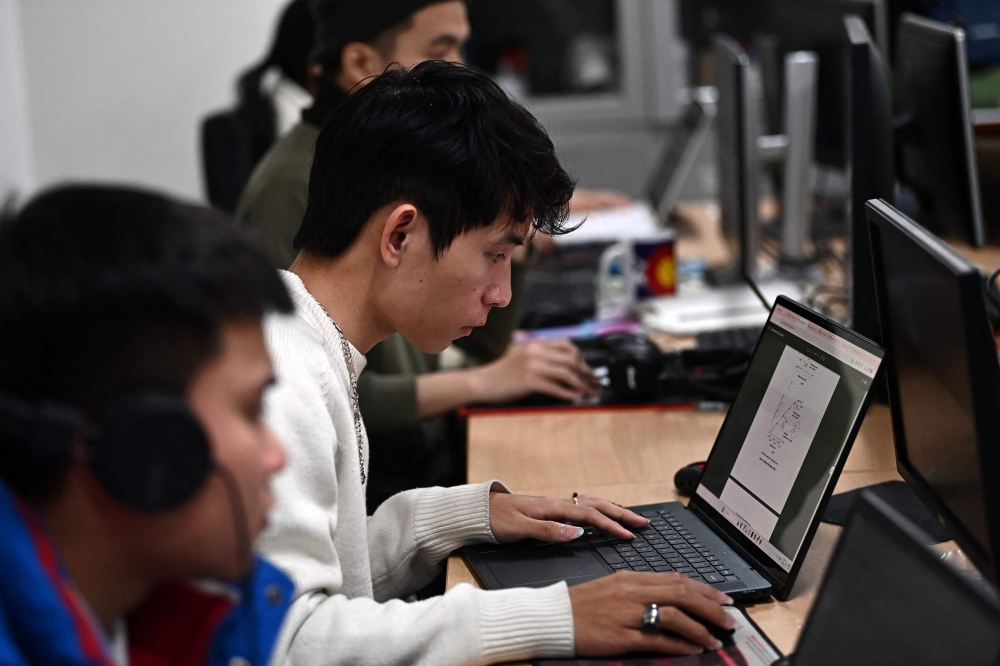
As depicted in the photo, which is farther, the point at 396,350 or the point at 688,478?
the point at 396,350

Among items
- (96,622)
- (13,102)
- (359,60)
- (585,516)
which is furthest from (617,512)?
(13,102)

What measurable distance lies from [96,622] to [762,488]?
697 millimetres

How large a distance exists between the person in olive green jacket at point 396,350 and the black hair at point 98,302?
0.96 meters

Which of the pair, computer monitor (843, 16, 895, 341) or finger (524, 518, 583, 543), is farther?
computer monitor (843, 16, 895, 341)

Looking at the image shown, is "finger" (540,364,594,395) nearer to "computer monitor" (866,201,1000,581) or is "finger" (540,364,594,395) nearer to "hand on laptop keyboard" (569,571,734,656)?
"computer monitor" (866,201,1000,581)

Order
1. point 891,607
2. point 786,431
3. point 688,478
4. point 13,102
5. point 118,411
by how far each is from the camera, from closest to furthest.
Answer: point 118,411 → point 891,607 → point 786,431 → point 688,478 → point 13,102

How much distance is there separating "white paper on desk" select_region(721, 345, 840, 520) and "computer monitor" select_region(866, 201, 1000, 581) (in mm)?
91

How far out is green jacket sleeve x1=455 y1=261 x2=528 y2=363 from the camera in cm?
195

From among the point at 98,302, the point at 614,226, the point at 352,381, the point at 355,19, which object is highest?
the point at 355,19

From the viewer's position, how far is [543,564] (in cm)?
112

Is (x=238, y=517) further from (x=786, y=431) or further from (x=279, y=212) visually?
(x=279, y=212)

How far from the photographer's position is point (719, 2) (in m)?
3.38

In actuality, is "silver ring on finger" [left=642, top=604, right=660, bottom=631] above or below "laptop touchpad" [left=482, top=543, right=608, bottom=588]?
above

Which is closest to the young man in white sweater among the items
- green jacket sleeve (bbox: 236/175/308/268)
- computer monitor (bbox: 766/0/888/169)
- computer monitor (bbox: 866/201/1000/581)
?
computer monitor (bbox: 866/201/1000/581)
